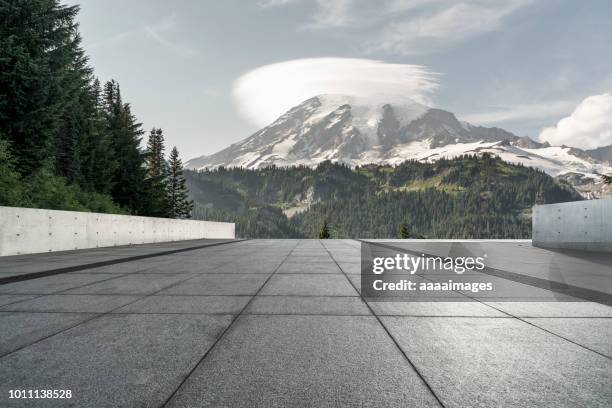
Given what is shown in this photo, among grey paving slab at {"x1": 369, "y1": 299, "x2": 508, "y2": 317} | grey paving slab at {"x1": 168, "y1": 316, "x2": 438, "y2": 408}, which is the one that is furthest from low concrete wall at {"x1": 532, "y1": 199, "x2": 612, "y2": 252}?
grey paving slab at {"x1": 168, "y1": 316, "x2": 438, "y2": 408}

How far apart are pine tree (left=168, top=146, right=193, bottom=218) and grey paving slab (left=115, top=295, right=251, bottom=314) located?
7926cm

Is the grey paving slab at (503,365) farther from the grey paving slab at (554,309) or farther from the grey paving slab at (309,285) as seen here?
the grey paving slab at (309,285)

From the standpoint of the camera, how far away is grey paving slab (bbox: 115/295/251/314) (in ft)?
19.5

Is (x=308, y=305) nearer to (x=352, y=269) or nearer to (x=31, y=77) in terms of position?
(x=352, y=269)

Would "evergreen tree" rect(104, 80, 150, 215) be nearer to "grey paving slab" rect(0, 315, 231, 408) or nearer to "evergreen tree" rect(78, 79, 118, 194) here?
"evergreen tree" rect(78, 79, 118, 194)

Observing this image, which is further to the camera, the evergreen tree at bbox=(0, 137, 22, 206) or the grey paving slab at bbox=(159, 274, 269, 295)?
the evergreen tree at bbox=(0, 137, 22, 206)

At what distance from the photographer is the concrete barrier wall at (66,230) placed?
1506 cm

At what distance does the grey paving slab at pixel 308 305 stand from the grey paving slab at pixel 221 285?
913 millimetres

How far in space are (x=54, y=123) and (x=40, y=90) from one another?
255 cm

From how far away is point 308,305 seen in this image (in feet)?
20.9

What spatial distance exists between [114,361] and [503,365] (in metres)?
3.65

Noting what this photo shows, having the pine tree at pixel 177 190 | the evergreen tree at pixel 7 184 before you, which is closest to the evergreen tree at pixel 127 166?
the pine tree at pixel 177 190

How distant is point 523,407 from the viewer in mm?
2863

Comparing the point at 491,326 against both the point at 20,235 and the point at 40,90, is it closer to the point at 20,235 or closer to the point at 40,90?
the point at 20,235
